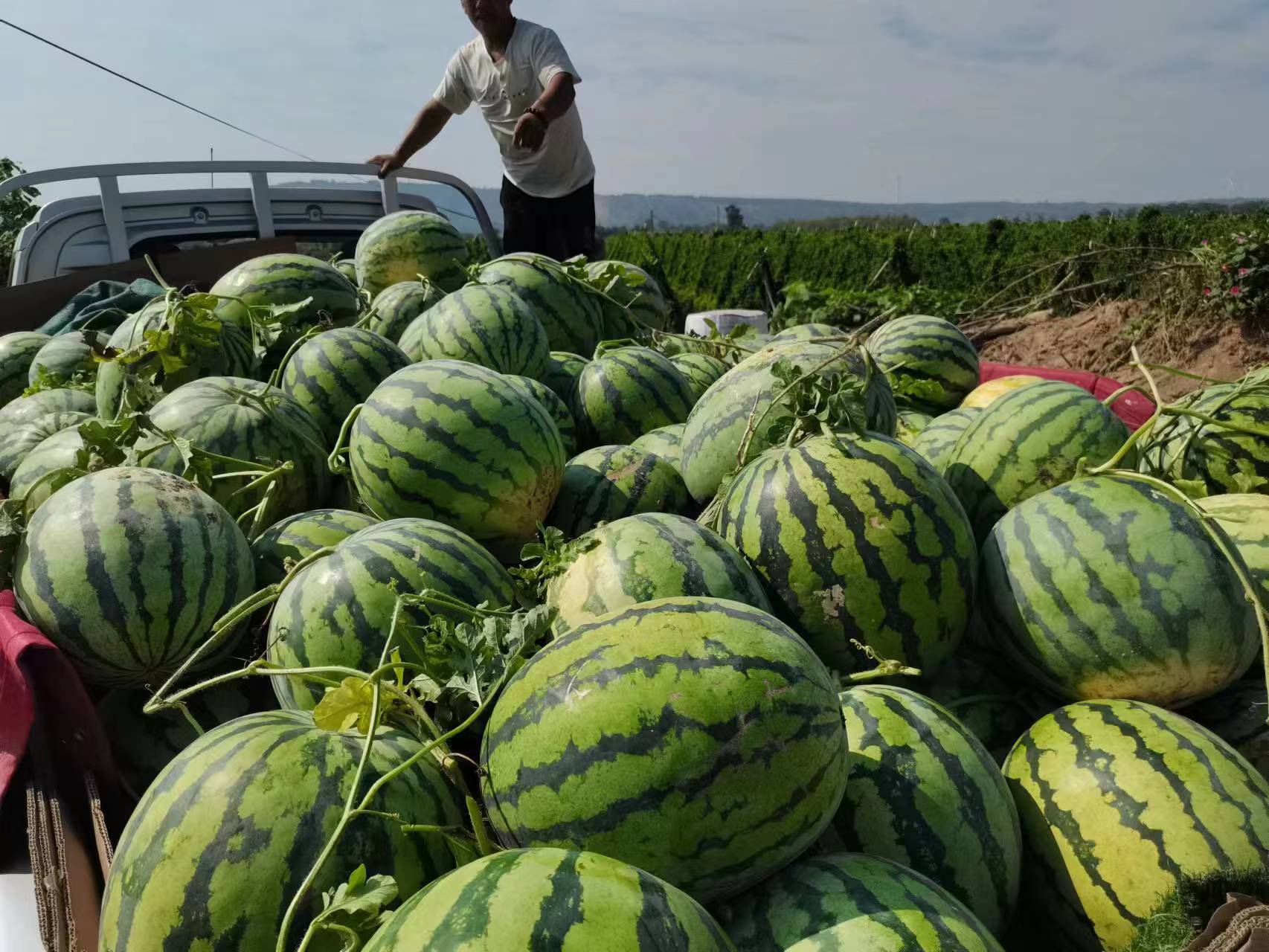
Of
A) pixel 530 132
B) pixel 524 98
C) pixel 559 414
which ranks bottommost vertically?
pixel 559 414

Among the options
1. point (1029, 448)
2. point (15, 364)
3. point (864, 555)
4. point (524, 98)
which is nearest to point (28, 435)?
point (15, 364)

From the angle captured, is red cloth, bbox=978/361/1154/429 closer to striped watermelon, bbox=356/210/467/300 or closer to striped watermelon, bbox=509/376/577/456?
striped watermelon, bbox=509/376/577/456

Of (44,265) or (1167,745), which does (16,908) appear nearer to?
(1167,745)

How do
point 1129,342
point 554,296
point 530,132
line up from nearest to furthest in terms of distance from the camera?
point 554,296
point 530,132
point 1129,342

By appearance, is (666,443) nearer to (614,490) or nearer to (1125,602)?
(614,490)

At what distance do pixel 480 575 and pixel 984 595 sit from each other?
100 cm

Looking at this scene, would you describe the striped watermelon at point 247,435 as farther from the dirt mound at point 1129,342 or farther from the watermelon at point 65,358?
the dirt mound at point 1129,342

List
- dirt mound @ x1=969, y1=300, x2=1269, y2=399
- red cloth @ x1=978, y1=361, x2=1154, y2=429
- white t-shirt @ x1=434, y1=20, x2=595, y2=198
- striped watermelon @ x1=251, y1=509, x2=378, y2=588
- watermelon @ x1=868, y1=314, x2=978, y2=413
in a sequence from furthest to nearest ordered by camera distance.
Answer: dirt mound @ x1=969, y1=300, x2=1269, y2=399 < white t-shirt @ x1=434, y1=20, x2=595, y2=198 < red cloth @ x1=978, y1=361, x2=1154, y2=429 < watermelon @ x1=868, y1=314, x2=978, y2=413 < striped watermelon @ x1=251, y1=509, x2=378, y2=588

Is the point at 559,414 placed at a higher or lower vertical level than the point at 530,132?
lower

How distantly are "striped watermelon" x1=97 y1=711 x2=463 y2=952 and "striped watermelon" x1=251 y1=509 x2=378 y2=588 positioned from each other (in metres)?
0.70

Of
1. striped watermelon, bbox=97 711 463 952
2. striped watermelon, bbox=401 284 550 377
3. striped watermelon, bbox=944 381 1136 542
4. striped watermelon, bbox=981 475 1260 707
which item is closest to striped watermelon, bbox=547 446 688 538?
striped watermelon, bbox=401 284 550 377

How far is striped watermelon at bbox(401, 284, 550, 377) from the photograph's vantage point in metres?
2.76

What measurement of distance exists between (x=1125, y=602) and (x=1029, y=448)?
0.58 metres

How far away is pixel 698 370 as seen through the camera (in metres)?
3.19
